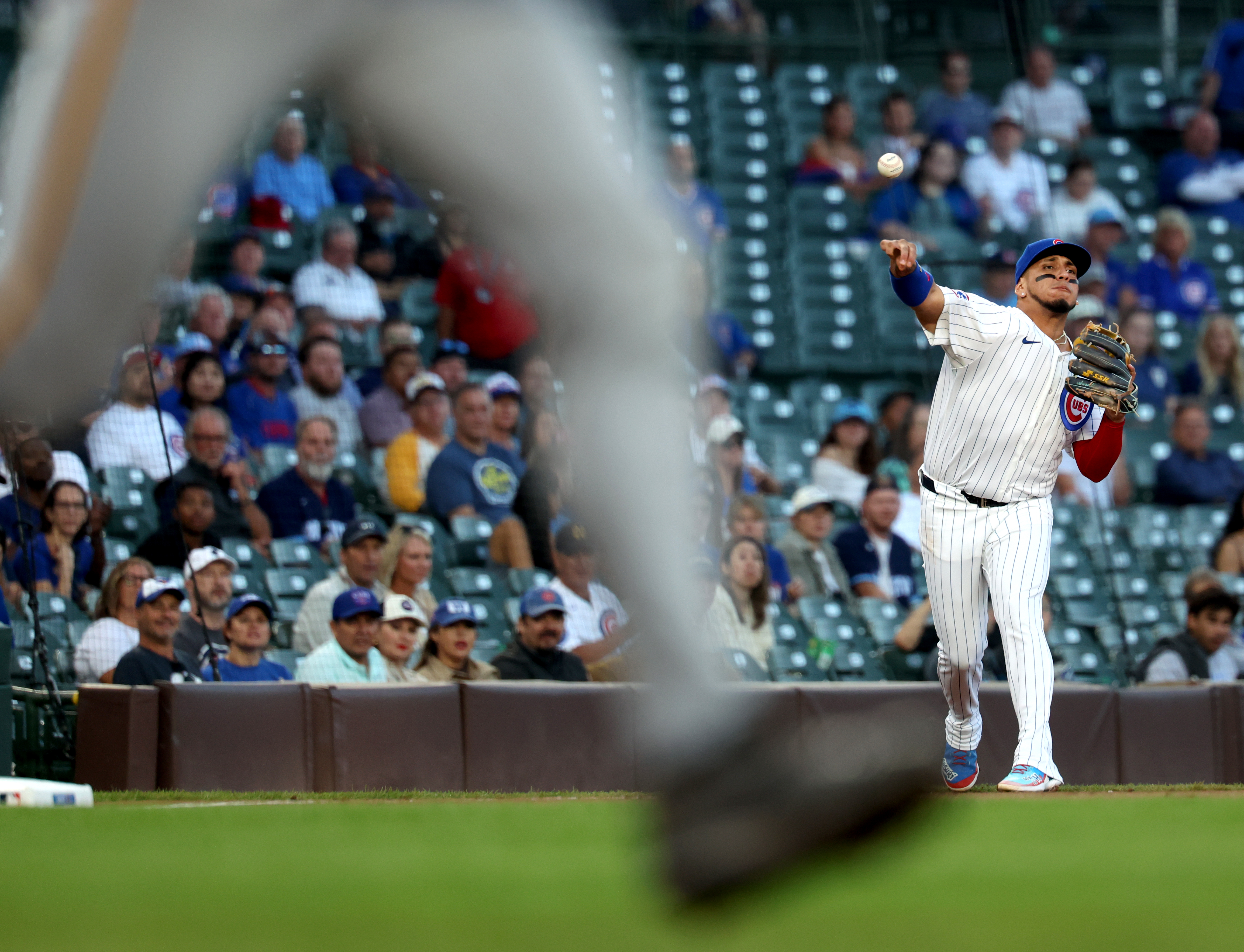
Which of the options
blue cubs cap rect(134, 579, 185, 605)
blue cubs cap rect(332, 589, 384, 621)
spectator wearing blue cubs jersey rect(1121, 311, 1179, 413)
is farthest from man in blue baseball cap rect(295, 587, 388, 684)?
spectator wearing blue cubs jersey rect(1121, 311, 1179, 413)

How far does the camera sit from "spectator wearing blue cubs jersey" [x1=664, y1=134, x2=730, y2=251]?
12.8 meters

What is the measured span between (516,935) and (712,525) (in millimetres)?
6933

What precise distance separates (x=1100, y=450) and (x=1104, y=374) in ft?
1.32

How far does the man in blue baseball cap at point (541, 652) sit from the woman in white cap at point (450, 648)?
0.13 meters

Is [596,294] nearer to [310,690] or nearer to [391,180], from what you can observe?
[310,690]

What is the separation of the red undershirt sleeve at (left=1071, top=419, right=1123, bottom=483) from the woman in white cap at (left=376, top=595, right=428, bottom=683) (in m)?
3.10

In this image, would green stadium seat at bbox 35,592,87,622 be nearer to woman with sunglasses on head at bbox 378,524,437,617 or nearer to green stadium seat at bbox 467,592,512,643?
woman with sunglasses on head at bbox 378,524,437,617

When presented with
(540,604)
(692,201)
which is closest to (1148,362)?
(692,201)

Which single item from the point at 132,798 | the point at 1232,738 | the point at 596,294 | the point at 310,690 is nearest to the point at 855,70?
the point at 1232,738

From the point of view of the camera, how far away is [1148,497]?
1255 cm

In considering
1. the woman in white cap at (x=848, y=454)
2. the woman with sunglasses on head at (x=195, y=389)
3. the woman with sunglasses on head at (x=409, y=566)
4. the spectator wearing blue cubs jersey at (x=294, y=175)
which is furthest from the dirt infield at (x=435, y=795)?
the spectator wearing blue cubs jersey at (x=294, y=175)

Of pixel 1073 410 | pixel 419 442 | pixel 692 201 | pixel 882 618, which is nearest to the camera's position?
pixel 1073 410

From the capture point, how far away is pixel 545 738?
779cm

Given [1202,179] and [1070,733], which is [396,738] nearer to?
[1070,733]
